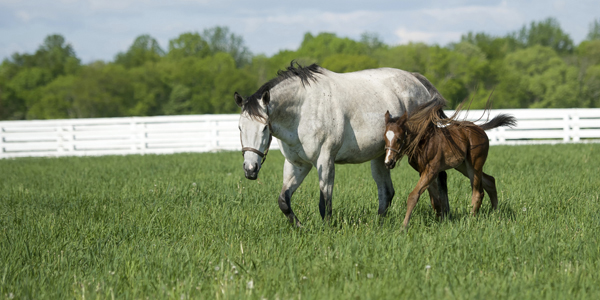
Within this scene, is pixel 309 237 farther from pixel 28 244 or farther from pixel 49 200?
pixel 49 200

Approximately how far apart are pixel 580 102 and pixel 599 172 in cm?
4889

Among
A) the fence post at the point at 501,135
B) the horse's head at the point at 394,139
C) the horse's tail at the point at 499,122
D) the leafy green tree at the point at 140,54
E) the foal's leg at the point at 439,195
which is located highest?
the leafy green tree at the point at 140,54

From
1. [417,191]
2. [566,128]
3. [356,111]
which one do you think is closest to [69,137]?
[356,111]

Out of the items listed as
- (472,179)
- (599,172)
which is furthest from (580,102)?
(472,179)

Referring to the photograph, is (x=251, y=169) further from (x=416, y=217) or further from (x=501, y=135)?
(x=501, y=135)

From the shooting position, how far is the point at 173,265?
362 cm

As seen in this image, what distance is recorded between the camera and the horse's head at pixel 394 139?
4.58 metres

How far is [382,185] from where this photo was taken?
5.65 meters

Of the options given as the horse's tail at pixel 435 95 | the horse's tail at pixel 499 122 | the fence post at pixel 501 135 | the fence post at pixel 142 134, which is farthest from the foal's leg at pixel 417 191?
the fence post at pixel 142 134

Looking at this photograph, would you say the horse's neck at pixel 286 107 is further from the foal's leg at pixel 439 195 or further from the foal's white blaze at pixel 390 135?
the foal's leg at pixel 439 195

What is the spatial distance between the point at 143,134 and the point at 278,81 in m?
14.2

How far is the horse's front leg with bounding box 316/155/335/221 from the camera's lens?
4.82 m

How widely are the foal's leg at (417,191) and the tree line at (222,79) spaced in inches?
1622

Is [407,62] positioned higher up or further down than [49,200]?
higher up
